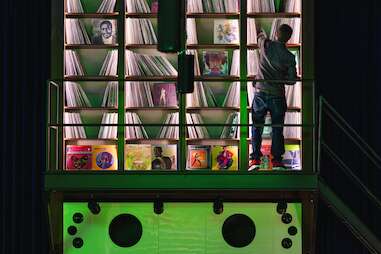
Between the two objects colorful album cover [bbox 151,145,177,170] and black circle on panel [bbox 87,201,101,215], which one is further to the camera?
colorful album cover [bbox 151,145,177,170]

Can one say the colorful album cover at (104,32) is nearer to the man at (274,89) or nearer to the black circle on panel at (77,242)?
the man at (274,89)

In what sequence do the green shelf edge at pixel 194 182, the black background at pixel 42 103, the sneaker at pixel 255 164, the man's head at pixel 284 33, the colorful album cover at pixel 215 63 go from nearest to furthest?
the green shelf edge at pixel 194 182 → the sneaker at pixel 255 164 → the man's head at pixel 284 33 → the colorful album cover at pixel 215 63 → the black background at pixel 42 103

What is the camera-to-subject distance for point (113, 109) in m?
10.2

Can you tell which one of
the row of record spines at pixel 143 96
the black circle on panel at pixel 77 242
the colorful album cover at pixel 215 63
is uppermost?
the colorful album cover at pixel 215 63

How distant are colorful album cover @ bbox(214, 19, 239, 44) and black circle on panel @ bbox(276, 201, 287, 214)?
171cm

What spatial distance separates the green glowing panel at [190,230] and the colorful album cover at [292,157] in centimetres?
46

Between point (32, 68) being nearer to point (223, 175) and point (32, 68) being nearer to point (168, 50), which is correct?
point (223, 175)

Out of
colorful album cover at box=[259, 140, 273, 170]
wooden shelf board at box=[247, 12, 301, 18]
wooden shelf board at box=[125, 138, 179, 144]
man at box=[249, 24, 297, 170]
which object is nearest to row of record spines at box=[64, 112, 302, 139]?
wooden shelf board at box=[125, 138, 179, 144]

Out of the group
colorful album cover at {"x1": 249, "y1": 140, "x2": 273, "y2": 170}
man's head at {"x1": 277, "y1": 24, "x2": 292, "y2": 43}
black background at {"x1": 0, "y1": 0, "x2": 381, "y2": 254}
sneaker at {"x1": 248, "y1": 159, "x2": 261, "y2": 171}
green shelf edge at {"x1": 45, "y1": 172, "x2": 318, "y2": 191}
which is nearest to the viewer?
green shelf edge at {"x1": 45, "y1": 172, "x2": 318, "y2": 191}

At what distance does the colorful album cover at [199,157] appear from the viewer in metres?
10.2

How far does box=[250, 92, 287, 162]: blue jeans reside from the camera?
9.48m

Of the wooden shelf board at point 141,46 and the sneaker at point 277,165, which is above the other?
the wooden shelf board at point 141,46

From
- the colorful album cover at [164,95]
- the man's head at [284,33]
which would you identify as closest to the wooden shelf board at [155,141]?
the colorful album cover at [164,95]

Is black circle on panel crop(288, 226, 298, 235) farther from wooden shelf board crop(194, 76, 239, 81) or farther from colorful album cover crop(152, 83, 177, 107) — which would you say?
colorful album cover crop(152, 83, 177, 107)
